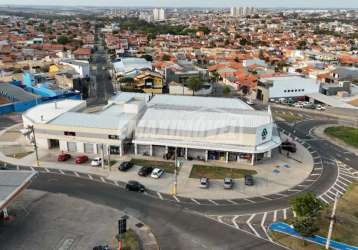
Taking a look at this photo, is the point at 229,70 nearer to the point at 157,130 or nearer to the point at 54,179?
the point at 157,130

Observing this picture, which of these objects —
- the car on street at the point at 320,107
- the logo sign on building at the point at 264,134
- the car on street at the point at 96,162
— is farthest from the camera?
the car on street at the point at 320,107

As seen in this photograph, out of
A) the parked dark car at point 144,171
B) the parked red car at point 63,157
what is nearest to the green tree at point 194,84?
the parked red car at point 63,157

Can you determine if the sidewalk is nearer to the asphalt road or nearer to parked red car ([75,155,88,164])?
the asphalt road

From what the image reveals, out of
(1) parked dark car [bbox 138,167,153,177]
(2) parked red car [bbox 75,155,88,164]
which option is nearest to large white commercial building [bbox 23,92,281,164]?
(2) parked red car [bbox 75,155,88,164]

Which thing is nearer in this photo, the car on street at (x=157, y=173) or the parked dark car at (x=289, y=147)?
the car on street at (x=157, y=173)

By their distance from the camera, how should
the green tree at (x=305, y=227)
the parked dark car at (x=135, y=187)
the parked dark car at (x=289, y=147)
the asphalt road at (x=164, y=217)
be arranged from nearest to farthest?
the green tree at (x=305, y=227)
the asphalt road at (x=164, y=217)
the parked dark car at (x=135, y=187)
the parked dark car at (x=289, y=147)

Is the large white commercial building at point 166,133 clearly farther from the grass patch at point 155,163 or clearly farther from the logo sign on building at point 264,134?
the grass patch at point 155,163

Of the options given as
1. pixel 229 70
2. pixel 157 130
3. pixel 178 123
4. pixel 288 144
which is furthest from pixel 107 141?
pixel 229 70

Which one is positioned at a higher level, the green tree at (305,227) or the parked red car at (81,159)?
the green tree at (305,227)
